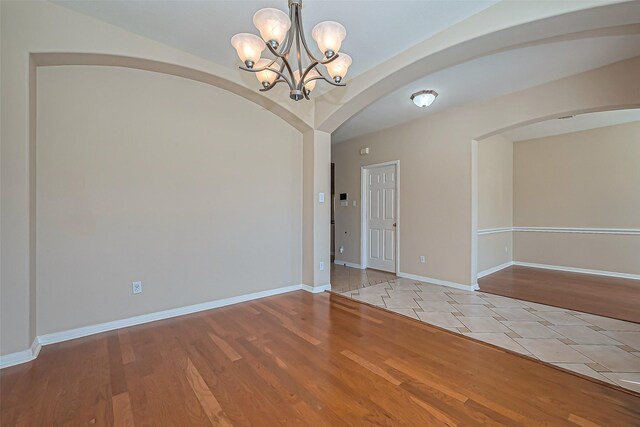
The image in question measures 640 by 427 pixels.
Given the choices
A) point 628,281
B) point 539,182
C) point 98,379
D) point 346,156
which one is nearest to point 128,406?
point 98,379

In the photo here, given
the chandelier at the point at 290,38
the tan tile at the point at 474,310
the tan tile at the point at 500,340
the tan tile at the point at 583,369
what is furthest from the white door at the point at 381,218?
the chandelier at the point at 290,38

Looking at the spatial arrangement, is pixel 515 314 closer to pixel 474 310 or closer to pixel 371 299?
pixel 474 310

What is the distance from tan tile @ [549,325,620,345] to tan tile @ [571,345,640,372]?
9 cm

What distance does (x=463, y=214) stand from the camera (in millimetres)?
4016

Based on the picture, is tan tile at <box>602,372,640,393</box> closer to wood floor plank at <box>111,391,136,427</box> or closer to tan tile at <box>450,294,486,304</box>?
tan tile at <box>450,294,486,304</box>

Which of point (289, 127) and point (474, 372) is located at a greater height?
point (289, 127)

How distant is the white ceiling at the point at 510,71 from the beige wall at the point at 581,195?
3039 mm

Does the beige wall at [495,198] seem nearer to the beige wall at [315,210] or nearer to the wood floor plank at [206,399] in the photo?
the beige wall at [315,210]

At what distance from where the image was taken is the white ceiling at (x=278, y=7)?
83.1 inches

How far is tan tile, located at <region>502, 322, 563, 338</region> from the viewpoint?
2.53 m

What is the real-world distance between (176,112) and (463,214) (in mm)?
4009

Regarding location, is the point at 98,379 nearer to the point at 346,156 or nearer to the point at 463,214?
the point at 463,214

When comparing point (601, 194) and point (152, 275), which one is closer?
point (152, 275)

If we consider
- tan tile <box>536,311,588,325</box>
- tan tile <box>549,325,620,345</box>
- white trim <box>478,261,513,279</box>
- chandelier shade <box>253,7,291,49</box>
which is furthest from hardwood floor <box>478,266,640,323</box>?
chandelier shade <box>253,7,291,49</box>
